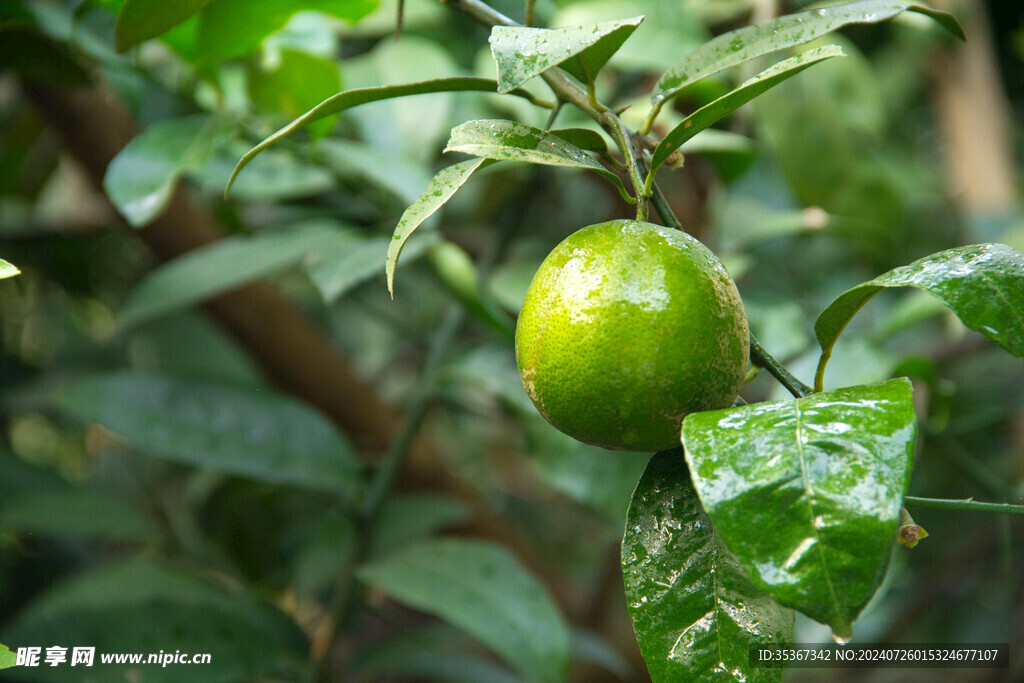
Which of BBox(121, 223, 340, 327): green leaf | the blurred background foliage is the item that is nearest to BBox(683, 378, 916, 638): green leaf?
the blurred background foliage

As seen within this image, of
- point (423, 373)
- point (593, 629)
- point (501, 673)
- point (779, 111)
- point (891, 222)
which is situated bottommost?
point (593, 629)

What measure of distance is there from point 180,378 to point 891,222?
873mm

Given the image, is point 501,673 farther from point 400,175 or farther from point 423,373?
point 400,175

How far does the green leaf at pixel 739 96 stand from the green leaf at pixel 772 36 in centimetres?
3

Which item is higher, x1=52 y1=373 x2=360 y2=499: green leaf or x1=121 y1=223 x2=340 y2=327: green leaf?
x1=121 y1=223 x2=340 y2=327: green leaf

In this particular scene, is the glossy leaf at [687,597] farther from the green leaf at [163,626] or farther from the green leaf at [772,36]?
the green leaf at [163,626]

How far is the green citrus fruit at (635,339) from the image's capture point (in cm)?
28

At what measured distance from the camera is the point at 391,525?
2.75 feet

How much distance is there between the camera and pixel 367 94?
1.09ft

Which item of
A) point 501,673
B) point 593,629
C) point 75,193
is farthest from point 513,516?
point 75,193

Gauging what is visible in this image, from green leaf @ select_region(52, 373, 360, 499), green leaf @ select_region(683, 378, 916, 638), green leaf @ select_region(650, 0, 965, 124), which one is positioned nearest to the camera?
green leaf @ select_region(683, 378, 916, 638)

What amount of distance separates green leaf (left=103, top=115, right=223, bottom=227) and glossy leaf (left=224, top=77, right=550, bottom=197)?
0.25 metres

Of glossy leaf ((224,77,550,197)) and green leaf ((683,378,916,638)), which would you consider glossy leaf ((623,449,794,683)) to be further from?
glossy leaf ((224,77,550,197))

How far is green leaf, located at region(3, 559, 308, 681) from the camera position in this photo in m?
0.65
